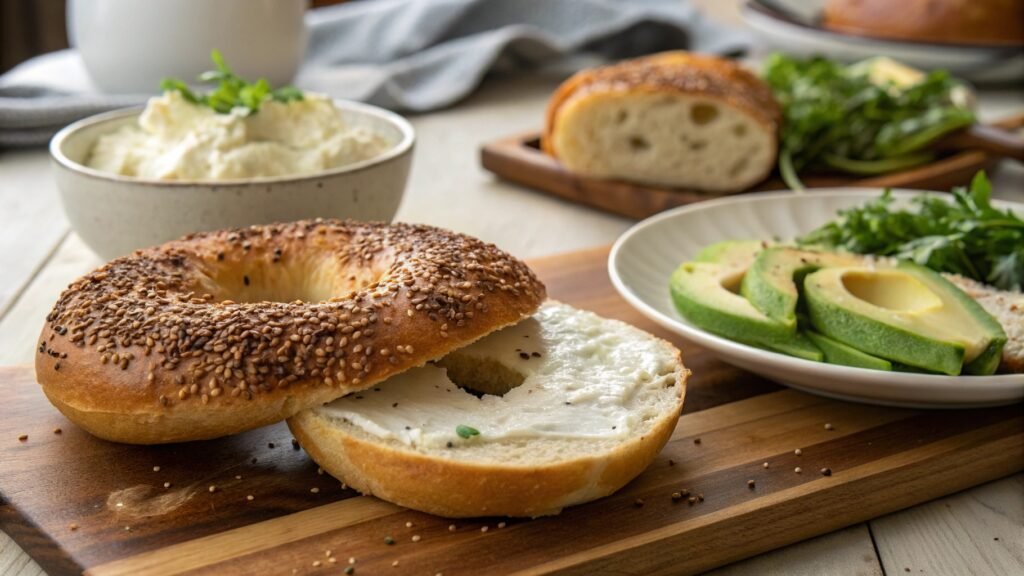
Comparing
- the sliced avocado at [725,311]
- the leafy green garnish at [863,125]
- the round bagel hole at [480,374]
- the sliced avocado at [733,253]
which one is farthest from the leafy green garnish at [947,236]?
the round bagel hole at [480,374]

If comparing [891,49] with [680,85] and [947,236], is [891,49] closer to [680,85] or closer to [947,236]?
[680,85]

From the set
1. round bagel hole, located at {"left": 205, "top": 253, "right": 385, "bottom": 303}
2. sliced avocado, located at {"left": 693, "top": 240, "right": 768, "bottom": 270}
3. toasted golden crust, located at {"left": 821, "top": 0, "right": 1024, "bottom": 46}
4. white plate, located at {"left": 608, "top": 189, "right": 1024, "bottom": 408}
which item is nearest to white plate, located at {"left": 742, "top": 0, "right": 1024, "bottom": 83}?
toasted golden crust, located at {"left": 821, "top": 0, "right": 1024, "bottom": 46}

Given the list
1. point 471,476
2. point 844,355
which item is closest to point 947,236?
point 844,355

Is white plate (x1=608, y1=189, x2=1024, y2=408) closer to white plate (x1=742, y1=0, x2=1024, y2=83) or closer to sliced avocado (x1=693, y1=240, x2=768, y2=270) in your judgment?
sliced avocado (x1=693, y1=240, x2=768, y2=270)

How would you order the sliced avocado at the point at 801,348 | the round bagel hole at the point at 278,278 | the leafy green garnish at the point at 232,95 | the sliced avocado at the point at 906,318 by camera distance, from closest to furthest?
the sliced avocado at the point at 906,318 < the sliced avocado at the point at 801,348 < the round bagel hole at the point at 278,278 < the leafy green garnish at the point at 232,95

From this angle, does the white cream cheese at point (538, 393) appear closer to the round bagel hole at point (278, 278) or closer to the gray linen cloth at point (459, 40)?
the round bagel hole at point (278, 278)

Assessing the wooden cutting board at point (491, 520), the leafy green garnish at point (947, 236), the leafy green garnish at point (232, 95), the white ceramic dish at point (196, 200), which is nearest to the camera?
the wooden cutting board at point (491, 520)
